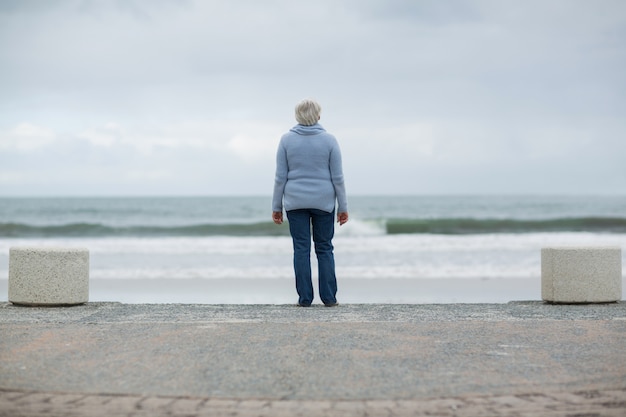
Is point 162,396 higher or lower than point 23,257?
lower

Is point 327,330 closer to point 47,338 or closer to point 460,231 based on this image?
point 47,338

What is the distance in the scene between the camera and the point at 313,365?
15.8 ft

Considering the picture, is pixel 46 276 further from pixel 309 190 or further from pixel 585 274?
pixel 585 274

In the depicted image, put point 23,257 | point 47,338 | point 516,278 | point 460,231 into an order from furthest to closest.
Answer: point 460,231, point 516,278, point 23,257, point 47,338

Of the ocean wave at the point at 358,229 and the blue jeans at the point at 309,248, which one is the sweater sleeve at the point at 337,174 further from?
the ocean wave at the point at 358,229

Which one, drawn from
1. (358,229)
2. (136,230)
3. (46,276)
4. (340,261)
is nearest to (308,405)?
(46,276)

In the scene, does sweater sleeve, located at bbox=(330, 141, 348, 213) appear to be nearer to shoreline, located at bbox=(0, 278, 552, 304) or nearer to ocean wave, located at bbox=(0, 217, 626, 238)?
shoreline, located at bbox=(0, 278, 552, 304)

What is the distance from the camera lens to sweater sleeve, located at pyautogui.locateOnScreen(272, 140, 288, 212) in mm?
7738

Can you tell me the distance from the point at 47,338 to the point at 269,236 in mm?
24111

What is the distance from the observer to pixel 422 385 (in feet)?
14.4

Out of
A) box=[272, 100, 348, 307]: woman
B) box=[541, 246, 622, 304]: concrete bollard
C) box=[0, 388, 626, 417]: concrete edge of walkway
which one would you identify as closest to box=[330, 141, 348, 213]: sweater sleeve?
box=[272, 100, 348, 307]: woman

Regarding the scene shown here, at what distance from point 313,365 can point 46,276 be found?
12.7 feet

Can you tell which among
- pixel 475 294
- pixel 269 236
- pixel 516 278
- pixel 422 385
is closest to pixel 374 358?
pixel 422 385

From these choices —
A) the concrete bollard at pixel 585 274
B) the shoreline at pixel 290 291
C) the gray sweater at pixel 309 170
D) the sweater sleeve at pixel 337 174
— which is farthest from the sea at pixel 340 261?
the gray sweater at pixel 309 170
